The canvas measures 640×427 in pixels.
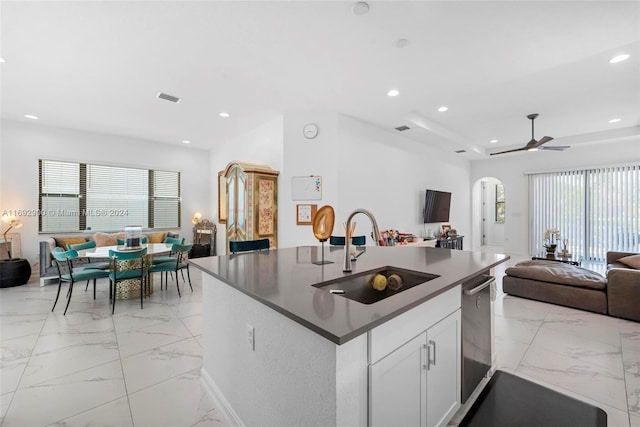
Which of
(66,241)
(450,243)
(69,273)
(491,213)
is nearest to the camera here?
(69,273)

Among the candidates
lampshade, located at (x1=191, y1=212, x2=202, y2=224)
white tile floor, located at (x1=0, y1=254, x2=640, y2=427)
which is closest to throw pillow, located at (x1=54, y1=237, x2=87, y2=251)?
white tile floor, located at (x1=0, y1=254, x2=640, y2=427)

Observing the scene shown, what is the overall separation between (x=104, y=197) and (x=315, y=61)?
536cm

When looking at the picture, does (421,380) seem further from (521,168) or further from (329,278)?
(521,168)

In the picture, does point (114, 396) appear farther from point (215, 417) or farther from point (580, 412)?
point (580, 412)

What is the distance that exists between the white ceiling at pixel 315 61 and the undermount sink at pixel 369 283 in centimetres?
204

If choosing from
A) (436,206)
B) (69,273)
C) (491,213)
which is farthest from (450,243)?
(69,273)

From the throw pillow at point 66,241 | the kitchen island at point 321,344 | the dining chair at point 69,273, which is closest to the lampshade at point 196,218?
the throw pillow at point 66,241

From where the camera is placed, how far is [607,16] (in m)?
2.32

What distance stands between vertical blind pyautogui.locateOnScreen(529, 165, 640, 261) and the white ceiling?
6.90 feet

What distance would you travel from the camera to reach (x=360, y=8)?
2191mm

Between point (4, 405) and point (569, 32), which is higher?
point (569, 32)

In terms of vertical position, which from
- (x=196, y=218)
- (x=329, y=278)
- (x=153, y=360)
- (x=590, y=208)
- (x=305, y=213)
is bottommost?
(x=153, y=360)

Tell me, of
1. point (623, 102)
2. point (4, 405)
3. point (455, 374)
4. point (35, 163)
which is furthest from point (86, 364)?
point (623, 102)

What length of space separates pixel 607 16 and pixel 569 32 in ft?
0.79
